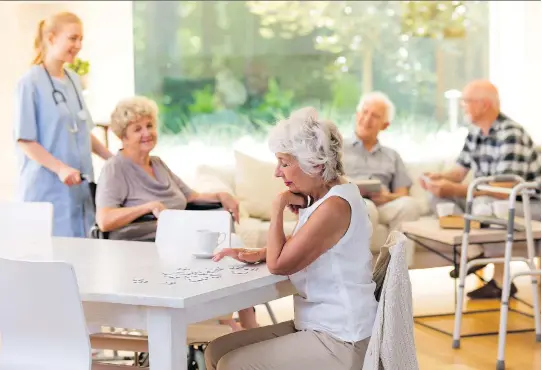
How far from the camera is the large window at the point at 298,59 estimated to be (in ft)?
22.3

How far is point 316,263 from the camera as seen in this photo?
2934 mm

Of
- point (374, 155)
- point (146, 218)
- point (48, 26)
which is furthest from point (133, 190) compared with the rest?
point (374, 155)

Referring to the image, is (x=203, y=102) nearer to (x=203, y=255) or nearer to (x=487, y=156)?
(x=487, y=156)

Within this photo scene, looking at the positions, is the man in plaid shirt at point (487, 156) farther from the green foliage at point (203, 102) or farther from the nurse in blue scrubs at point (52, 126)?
the nurse in blue scrubs at point (52, 126)

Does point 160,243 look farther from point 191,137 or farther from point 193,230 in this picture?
point 191,137

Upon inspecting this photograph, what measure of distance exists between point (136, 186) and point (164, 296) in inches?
76.9

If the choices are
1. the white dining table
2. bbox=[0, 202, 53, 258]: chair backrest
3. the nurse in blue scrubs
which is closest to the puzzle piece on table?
the white dining table

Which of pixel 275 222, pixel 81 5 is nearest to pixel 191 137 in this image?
pixel 81 5

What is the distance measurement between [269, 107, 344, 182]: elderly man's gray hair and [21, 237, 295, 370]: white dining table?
0.35 m

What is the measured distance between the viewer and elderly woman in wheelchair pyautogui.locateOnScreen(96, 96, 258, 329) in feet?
14.1

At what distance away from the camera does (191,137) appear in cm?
682

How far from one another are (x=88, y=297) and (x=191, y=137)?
4232mm

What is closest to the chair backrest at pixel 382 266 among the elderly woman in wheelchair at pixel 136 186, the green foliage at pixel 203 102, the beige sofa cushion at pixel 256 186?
the elderly woman in wheelchair at pixel 136 186

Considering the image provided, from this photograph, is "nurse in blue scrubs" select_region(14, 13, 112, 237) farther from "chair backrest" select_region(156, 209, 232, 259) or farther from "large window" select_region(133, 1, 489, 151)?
"large window" select_region(133, 1, 489, 151)
